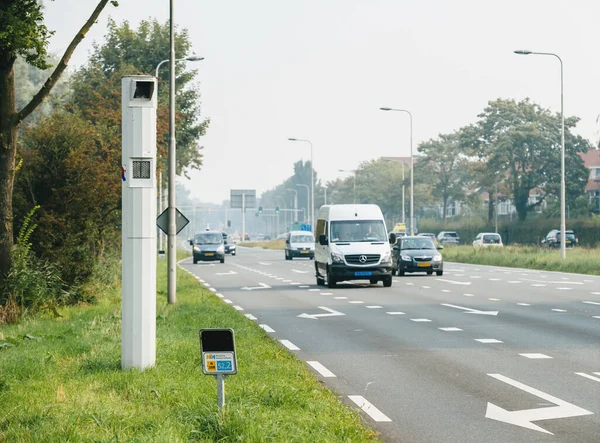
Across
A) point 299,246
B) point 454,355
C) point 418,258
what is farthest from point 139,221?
point 299,246

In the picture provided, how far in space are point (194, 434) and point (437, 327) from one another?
1026 centimetres

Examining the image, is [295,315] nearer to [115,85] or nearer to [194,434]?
[194,434]

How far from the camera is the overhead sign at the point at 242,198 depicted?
140250 millimetres

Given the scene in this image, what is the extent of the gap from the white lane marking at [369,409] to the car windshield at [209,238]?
47.9 metres

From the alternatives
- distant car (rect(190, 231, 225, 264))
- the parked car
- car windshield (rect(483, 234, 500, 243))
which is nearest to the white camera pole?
distant car (rect(190, 231, 225, 264))

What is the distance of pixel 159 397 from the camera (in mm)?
8367

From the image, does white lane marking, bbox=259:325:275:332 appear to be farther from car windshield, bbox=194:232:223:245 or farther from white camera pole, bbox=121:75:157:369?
car windshield, bbox=194:232:223:245

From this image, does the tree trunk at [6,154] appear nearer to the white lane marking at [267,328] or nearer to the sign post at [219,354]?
the white lane marking at [267,328]

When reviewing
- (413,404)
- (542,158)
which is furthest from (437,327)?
(542,158)

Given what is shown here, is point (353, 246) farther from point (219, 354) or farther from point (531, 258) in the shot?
point (219, 354)

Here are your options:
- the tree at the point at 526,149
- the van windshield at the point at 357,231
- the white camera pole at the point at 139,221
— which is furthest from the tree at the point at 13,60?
the tree at the point at 526,149

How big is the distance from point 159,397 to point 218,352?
51.4 inches

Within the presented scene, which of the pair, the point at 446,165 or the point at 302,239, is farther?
the point at 446,165

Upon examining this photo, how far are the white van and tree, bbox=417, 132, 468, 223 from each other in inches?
2812
